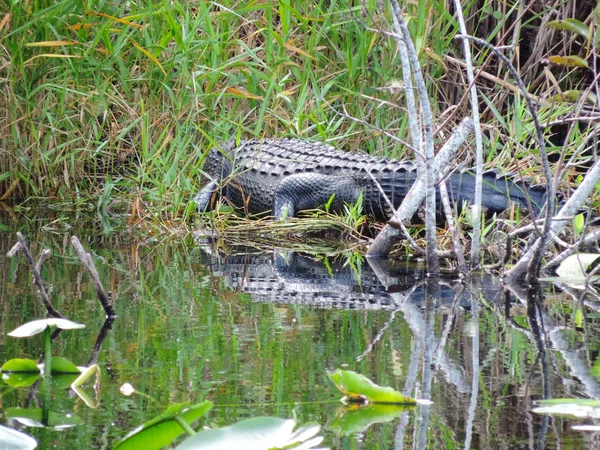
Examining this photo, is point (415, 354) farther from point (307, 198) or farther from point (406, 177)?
point (307, 198)

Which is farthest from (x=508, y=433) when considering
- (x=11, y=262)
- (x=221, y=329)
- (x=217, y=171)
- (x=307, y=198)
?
(x=217, y=171)

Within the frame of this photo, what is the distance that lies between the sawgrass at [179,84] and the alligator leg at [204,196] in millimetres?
70

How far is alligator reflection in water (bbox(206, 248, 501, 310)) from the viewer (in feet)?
9.91

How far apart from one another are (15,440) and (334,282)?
2.03 metres

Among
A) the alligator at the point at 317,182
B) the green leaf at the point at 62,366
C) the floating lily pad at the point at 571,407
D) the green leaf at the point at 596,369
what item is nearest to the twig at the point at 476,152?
the alligator at the point at 317,182

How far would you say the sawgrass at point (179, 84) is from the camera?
5.25 metres

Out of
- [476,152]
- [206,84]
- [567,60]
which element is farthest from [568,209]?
[206,84]

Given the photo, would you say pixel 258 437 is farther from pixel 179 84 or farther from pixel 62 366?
pixel 179 84

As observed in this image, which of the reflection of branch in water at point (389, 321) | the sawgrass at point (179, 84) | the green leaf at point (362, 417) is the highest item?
the sawgrass at point (179, 84)

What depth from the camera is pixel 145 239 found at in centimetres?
464

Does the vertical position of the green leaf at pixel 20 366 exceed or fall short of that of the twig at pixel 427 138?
it falls short

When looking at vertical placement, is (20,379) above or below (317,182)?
below

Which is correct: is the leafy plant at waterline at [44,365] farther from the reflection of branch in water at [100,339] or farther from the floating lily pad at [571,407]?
the floating lily pad at [571,407]

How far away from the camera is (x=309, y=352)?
2.24 meters
